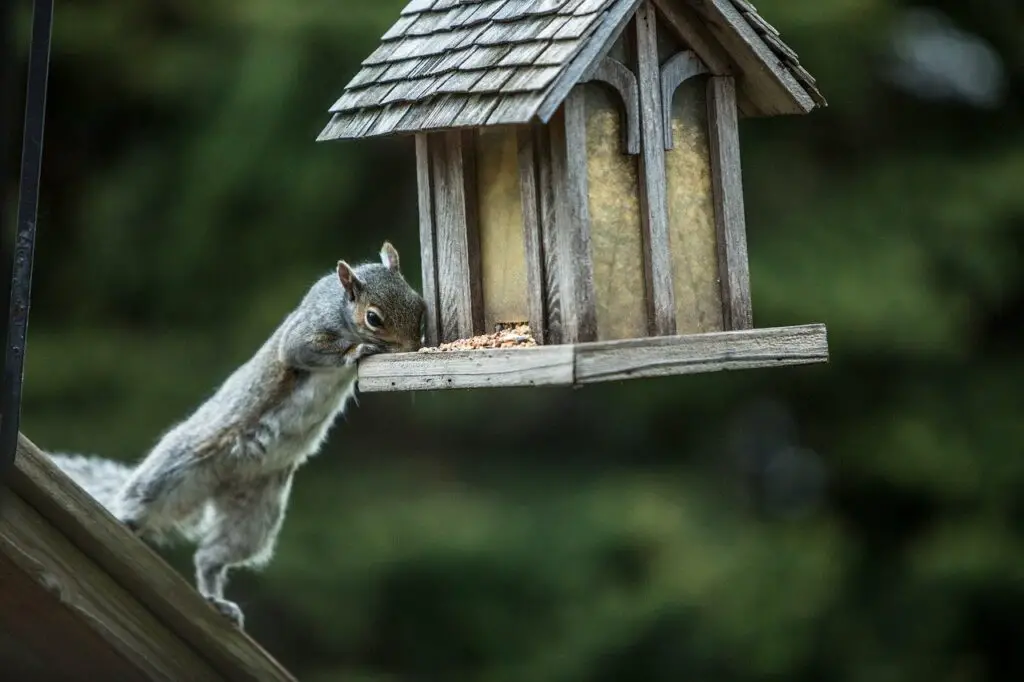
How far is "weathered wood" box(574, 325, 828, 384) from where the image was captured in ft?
5.84

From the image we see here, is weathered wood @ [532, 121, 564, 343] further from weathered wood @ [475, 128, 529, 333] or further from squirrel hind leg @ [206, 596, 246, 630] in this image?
squirrel hind leg @ [206, 596, 246, 630]

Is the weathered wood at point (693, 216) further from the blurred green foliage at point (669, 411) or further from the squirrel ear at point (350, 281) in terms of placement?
the blurred green foliage at point (669, 411)

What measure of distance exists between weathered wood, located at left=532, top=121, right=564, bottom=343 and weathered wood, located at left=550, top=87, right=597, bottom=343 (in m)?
0.02

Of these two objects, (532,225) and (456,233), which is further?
(456,233)

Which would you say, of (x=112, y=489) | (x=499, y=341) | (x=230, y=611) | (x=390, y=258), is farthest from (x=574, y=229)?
(x=112, y=489)

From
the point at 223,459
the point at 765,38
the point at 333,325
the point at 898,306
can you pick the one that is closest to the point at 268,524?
the point at 223,459

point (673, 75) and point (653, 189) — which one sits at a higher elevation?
point (673, 75)

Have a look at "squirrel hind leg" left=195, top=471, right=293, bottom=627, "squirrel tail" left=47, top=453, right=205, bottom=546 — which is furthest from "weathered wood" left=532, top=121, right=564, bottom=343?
"squirrel tail" left=47, top=453, right=205, bottom=546

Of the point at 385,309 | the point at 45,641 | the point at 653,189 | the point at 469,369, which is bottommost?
the point at 45,641

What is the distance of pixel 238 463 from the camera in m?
2.85

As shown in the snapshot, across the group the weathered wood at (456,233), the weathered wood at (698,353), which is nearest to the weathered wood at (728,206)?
Result: the weathered wood at (698,353)

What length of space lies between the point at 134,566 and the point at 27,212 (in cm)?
59

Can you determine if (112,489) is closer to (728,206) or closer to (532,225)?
(532,225)

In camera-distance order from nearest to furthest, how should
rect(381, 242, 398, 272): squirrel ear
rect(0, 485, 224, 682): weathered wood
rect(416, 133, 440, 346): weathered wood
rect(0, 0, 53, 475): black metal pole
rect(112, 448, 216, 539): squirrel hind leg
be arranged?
rect(0, 0, 53, 475): black metal pole < rect(0, 485, 224, 682): weathered wood < rect(416, 133, 440, 346): weathered wood < rect(381, 242, 398, 272): squirrel ear < rect(112, 448, 216, 539): squirrel hind leg
